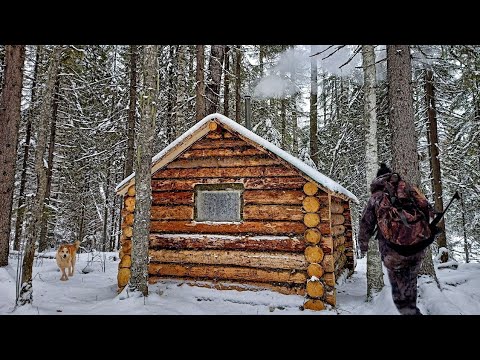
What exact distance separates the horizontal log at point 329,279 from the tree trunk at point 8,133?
322 inches

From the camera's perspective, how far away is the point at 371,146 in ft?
23.0

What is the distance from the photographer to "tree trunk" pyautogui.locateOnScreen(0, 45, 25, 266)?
8047 mm

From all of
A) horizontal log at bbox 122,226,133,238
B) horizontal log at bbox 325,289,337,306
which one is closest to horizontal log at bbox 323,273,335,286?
horizontal log at bbox 325,289,337,306

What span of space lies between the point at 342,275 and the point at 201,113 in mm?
7079

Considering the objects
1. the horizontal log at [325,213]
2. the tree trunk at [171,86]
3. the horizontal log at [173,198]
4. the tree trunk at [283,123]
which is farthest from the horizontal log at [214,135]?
the tree trunk at [283,123]

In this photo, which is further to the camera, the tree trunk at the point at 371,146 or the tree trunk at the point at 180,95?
the tree trunk at the point at 180,95

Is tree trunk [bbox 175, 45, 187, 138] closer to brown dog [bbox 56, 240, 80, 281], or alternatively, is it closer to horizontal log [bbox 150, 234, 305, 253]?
horizontal log [bbox 150, 234, 305, 253]

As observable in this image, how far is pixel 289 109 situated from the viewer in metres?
19.9

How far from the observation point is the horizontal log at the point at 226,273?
6586mm

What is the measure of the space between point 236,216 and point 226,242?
65cm

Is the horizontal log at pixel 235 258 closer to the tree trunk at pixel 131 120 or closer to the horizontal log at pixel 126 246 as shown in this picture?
the horizontal log at pixel 126 246

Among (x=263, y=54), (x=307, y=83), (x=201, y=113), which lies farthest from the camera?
(x=307, y=83)
